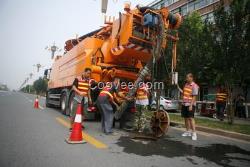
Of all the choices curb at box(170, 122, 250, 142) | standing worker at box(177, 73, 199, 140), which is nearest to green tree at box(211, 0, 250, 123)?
curb at box(170, 122, 250, 142)

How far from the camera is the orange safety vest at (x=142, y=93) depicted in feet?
26.2

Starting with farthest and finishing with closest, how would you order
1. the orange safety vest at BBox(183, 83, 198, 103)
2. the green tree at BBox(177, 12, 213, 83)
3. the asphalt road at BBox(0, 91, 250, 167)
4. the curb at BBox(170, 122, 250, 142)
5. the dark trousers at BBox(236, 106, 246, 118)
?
the dark trousers at BBox(236, 106, 246, 118), the green tree at BBox(177, 12, 213, 83), the curb at BBox(170, 122, 250, 142), the orange safety vest at BBox(183, 83, 198, 103), the asphalt road at BBox(0, 91, 250, 167)

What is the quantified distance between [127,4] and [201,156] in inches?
201

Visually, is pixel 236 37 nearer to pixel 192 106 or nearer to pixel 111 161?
pixel 192 106

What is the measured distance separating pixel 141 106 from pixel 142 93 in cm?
38

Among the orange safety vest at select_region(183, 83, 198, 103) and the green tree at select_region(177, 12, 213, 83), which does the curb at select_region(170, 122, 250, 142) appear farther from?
the green tree at select_region(177, 12, 213, 83)

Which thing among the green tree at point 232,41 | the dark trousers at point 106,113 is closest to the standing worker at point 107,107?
the dark trousers at point 106,113

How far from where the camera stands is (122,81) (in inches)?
359

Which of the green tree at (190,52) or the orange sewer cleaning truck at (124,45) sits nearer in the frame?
the orange sewer cleaning truck at (124,45)

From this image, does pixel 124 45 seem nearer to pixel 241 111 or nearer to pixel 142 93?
pixel 142 93

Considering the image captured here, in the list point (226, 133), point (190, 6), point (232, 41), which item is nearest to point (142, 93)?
point (226, 133)

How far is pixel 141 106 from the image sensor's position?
7.92 metres

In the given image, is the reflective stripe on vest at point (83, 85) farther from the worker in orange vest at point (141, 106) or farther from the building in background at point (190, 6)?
the building in background at point (190, 6)

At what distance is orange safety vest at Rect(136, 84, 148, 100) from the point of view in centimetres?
799
